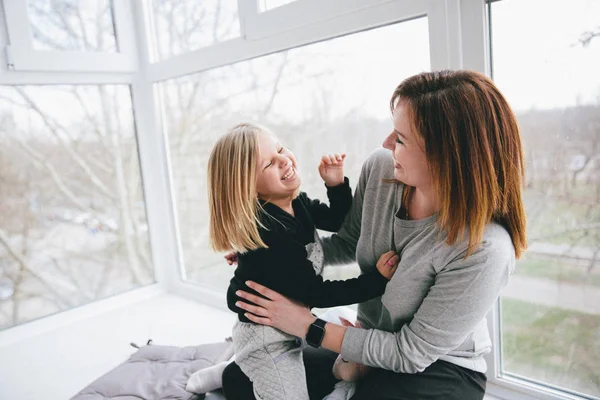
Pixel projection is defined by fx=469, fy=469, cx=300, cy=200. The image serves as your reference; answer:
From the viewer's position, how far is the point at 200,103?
7.94 feet

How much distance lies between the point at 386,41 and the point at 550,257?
0.87m

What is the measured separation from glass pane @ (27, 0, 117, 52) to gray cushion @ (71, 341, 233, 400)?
1531mm

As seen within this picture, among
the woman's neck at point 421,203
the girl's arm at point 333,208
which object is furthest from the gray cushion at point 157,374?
the woman's neck at point 421,203

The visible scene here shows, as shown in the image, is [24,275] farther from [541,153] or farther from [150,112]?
[541,153]

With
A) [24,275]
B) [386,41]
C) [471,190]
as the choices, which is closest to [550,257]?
[471,190]

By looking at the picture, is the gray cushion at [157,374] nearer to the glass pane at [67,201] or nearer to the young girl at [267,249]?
the young girl at [267,249]

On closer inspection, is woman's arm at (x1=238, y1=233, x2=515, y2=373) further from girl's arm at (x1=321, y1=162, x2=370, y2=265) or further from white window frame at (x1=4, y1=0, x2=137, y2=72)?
white window frame at (x1=4, y1=0, x2=137, y2=72)

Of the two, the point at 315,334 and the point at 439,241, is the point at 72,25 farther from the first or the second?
the point at 439,241

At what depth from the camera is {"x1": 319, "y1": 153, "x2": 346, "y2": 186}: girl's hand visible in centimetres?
142

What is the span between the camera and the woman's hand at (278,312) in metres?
1.26

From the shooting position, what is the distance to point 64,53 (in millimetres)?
2277

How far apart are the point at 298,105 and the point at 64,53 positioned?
1216 millimetres

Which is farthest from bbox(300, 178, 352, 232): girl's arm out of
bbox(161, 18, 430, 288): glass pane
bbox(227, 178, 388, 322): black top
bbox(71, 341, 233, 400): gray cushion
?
bbox(71, 341, 233, 400): gray cushion

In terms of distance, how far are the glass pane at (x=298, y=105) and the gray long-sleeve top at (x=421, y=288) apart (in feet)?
1.33
